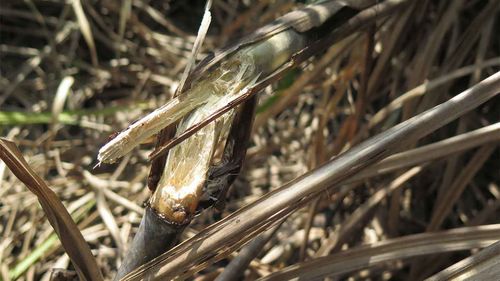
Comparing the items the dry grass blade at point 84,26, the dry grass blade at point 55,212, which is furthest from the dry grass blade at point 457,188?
the dry grass blade at point 84,26

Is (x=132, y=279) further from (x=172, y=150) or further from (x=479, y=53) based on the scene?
(x=479, y=53)

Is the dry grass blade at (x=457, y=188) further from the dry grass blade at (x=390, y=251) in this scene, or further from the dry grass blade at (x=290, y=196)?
the dry grass blade at (x=290, y=196)

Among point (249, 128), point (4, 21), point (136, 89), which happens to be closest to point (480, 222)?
point (249, 128)

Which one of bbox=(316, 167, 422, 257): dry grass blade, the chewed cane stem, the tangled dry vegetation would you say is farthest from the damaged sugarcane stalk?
bbox=(316, 167, 422, 257): dry grass blade

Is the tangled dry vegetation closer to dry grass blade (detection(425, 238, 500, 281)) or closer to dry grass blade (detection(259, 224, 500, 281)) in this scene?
dry grass blade (detection(259, 224, 500, 281))

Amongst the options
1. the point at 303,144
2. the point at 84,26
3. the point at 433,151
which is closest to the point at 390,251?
the point at 433,151
